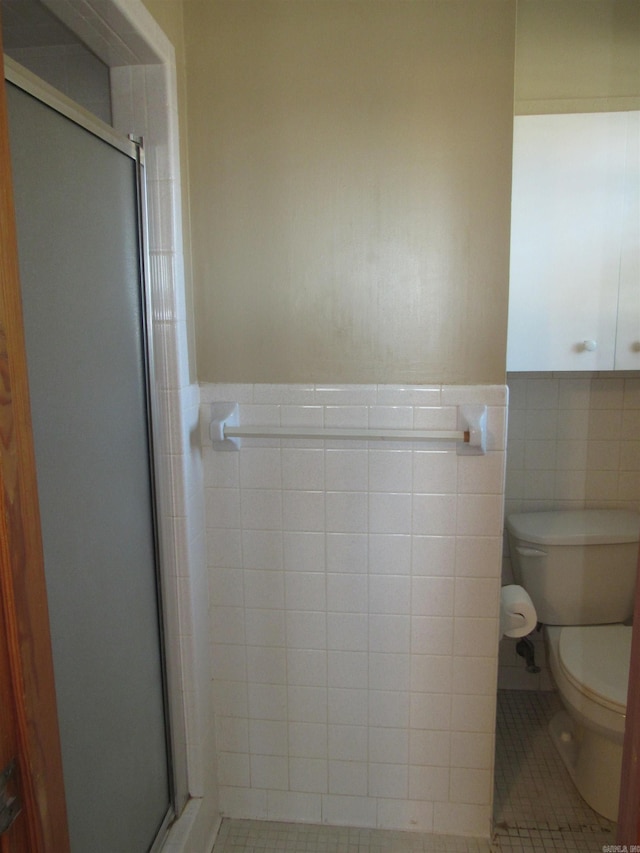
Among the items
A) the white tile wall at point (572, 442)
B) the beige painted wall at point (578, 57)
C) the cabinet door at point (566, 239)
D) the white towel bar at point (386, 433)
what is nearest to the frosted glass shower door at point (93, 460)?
the white towel bar at point (386, 433)

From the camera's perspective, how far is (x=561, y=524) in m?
1.97

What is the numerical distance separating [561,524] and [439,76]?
56.4 inches

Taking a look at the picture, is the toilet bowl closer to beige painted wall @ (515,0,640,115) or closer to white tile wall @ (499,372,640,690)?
white tile wall @ (499,372,640,690)

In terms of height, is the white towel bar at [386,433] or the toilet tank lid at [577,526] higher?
the white towel bar at [386,433]

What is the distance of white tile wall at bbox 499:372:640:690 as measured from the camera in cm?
207

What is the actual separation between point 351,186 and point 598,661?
5.05ft

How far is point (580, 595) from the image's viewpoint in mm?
1945

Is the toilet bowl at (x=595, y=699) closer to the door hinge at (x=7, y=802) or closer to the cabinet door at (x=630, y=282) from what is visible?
the cabinet door at (x=630, y=282)

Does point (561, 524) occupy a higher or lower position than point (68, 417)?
lower

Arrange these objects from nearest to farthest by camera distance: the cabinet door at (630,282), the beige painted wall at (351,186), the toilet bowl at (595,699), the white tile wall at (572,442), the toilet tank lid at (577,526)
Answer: the beige painted wall at (351,186) < the toilet bowl at (595,699) < the cabinet door at (630,282) < the toilet tank lid at (577,526) < the white tile wall at (572,442)

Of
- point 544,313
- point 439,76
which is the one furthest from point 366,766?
point 439,76

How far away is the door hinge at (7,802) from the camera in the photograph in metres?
0.66

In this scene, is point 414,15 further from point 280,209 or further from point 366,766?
point 366,766

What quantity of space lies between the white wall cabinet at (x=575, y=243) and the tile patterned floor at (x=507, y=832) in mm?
1323
